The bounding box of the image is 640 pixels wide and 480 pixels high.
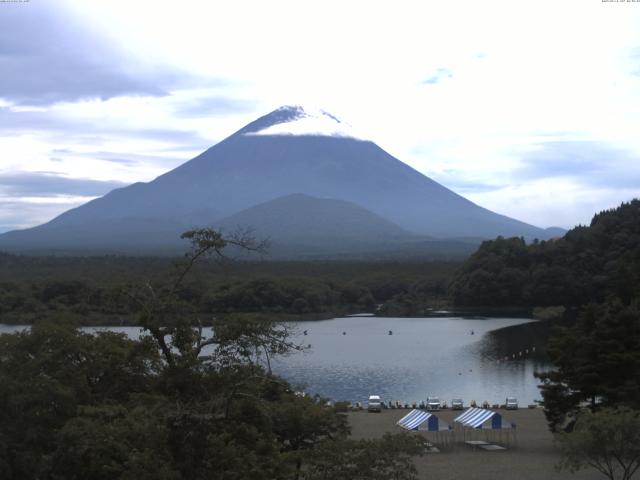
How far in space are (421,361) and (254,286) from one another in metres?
18.5

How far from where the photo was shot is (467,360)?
1238 inches

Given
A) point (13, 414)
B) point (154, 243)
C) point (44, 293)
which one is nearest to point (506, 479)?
point (13, 414)

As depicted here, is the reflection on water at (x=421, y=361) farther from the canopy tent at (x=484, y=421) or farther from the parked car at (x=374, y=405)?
the canopy tent at (x=484, y=421)

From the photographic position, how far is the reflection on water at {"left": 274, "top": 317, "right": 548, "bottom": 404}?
25.7 metres

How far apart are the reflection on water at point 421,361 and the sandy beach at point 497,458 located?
2.73 m

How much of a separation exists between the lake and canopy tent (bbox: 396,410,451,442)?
14.2ft

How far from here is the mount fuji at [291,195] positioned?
13938 cm

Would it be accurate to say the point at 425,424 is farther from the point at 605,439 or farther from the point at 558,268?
the point at 558,268

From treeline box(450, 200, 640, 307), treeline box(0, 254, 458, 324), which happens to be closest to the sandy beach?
treeline box(0, 254, 458, 324)

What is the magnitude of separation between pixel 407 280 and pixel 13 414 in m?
51.2

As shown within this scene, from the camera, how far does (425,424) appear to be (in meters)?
16.7

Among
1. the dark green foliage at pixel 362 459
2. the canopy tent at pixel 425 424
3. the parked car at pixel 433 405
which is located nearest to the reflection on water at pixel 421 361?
the parked car at pixel 433 405

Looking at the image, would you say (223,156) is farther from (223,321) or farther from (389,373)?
(223,321)

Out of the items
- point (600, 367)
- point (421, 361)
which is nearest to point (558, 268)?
point (421, 361)
